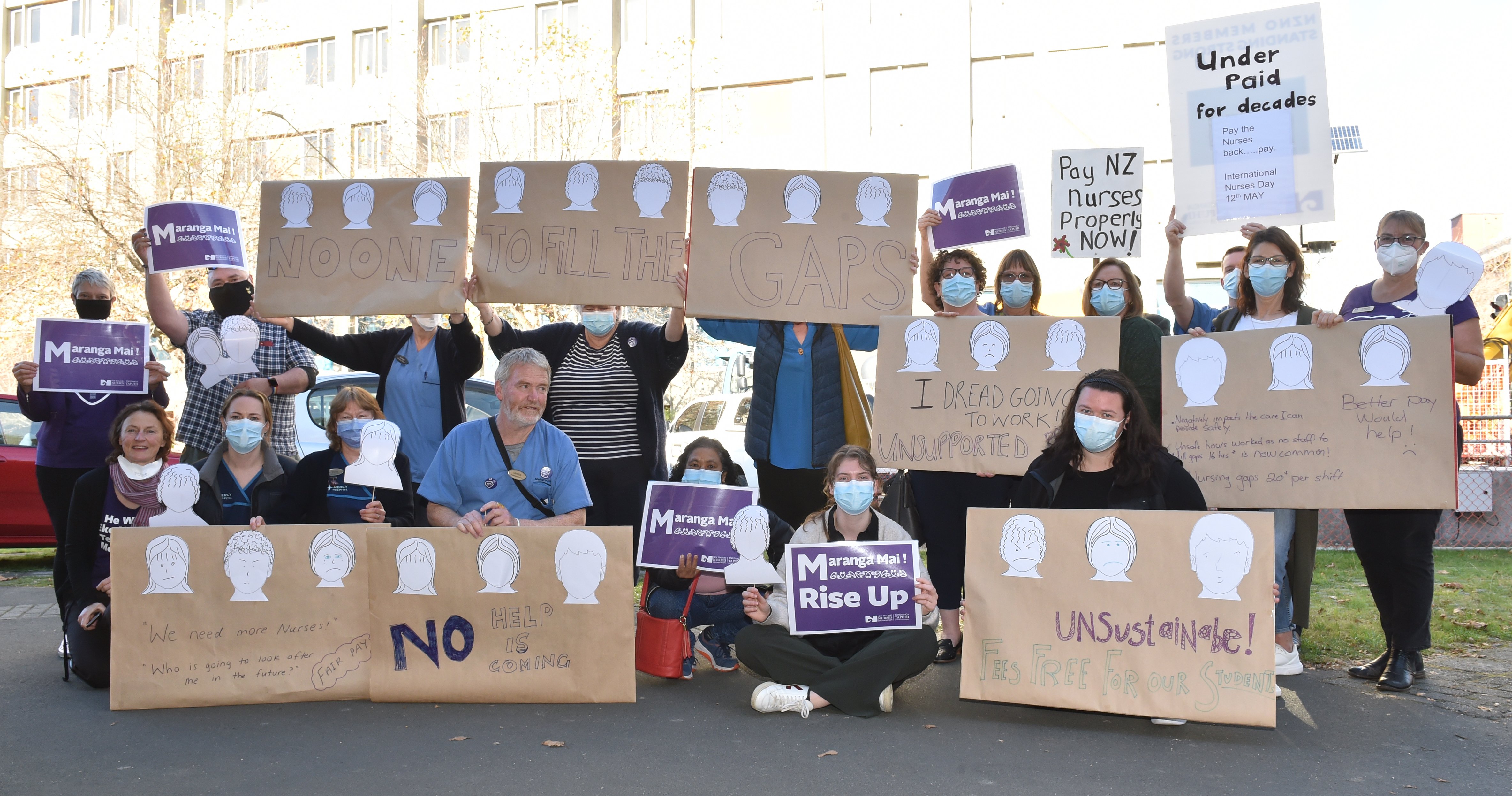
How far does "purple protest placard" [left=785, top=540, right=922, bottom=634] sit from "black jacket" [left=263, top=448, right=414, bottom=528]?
1.91 metres

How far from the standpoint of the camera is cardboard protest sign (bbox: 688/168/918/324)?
18.6ft

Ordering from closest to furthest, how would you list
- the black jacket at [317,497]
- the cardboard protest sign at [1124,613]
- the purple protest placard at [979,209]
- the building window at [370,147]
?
the cardboard protest sign at [1124,613] < the black jacket at [317,497] < the purple protest placard at [979,209] < the building window at [370,147]

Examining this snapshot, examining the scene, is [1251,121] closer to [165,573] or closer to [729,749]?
[729,749]

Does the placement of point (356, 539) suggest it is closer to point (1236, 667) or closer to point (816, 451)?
point (816, 451)

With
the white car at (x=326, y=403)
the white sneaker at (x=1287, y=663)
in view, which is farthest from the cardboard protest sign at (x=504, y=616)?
the white car at (x=326, y=403)

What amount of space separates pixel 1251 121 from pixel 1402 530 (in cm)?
213

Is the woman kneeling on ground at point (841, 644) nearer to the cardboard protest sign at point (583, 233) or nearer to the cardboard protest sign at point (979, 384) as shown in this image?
the cardboard protest sign at point (979, 384)

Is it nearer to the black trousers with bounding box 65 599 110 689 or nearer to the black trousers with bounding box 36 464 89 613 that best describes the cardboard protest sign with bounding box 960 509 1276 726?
the black trousers with bounding box 65 599 110 689

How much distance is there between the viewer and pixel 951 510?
5496 millimetres

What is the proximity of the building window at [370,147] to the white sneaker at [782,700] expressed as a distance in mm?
20788

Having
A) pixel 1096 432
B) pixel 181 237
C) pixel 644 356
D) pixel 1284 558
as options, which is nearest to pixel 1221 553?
pixel 1096 432

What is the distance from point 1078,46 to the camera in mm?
24859

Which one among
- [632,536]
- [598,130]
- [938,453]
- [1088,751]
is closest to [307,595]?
[632,536]

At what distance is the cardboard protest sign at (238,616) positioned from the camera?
478cm
